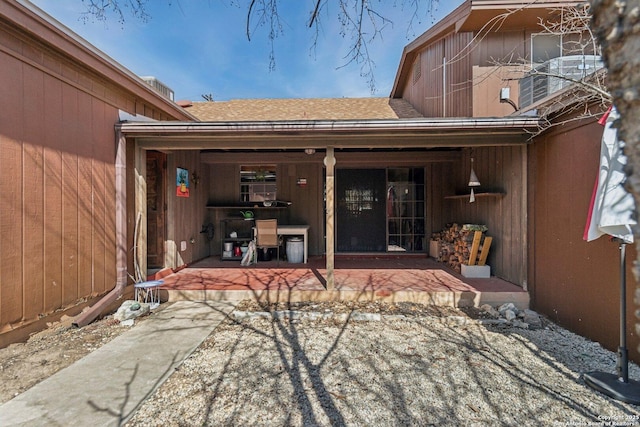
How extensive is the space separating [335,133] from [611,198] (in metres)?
2.90

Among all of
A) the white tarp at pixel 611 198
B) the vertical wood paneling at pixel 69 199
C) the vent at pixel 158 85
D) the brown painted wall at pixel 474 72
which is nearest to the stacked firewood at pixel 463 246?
the brown painted wall at pixel 474 72

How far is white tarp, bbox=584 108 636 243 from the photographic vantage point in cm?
219

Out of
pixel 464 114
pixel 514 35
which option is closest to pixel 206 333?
pixel 464 114

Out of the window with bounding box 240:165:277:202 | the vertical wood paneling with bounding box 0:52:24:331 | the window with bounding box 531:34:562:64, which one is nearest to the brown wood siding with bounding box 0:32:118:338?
the vertical wood paneling with bounding box 0:52:24:331

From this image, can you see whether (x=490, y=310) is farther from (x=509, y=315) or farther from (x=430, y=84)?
(x=430, y=84)

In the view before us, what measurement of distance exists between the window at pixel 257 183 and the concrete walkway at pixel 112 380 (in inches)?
160

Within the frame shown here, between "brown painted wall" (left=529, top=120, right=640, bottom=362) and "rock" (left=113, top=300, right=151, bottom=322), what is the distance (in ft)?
16.5

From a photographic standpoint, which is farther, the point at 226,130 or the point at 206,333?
the point at 226,130

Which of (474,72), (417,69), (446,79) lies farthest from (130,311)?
(417,69)

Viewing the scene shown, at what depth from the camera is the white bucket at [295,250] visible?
6363 mm

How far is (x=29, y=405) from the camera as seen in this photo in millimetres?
2072

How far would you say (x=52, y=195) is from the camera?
3158mm

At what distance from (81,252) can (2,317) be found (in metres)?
0.98

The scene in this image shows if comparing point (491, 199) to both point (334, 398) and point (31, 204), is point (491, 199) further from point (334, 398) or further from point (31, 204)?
point (31, 204)
